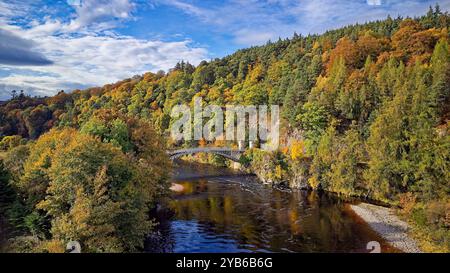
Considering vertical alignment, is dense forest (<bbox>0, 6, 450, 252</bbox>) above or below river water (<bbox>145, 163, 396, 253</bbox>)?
above

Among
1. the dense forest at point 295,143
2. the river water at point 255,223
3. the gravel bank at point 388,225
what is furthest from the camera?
→ the gravel bank at point 388,225

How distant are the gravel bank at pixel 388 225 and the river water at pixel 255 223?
0.84m

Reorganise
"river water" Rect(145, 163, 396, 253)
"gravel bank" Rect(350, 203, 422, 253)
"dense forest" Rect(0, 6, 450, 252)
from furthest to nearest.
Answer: "gravel bank" Rect(350, 203, 422, 253), "river water" Rect(145, 163, 396, 253), "dense forest" Rect(0, 6, 450, 252)

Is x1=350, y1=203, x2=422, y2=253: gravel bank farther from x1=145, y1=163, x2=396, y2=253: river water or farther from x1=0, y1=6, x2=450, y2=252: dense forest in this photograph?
x1=0, y1=6, x2=450, y2=252: dense forest

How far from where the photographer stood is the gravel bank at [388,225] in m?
28.3

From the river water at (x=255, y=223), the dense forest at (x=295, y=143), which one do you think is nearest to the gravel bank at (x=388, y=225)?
the river water at (x=255, y=223)

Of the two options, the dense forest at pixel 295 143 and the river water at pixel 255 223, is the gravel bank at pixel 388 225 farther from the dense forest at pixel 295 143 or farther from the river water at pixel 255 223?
the dense forest at pixel 295 143

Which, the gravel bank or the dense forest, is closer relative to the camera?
the dense forest

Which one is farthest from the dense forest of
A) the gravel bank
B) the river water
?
the river water

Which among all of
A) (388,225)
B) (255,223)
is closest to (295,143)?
(388,225)

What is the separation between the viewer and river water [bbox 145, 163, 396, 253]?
2770cm

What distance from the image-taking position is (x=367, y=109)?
5444 centimetres

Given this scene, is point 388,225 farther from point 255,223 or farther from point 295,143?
point 295,143

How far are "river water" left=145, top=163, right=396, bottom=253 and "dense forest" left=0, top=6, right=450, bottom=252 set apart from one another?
9.50 feet
